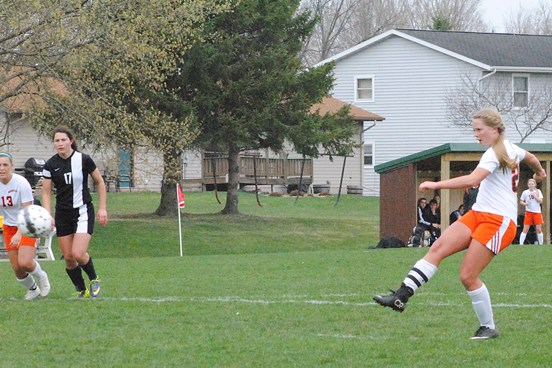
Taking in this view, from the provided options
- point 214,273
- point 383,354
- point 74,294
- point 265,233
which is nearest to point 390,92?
point 265,233

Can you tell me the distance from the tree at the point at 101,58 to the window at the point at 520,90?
23406 millimetres

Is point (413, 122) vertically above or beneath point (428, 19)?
beneath

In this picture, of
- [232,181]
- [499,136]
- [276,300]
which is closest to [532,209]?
[232,181]

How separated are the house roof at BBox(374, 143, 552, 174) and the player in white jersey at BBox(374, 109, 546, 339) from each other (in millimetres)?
18318

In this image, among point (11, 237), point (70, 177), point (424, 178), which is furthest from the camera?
point (424, 178)

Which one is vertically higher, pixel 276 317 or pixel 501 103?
pixel 501 103

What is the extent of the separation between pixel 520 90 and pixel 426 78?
4507 millimetres

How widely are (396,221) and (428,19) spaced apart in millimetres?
48257

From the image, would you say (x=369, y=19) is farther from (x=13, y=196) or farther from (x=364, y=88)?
(x=13, y=196)

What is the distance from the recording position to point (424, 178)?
31.0 metres

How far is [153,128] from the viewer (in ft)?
100

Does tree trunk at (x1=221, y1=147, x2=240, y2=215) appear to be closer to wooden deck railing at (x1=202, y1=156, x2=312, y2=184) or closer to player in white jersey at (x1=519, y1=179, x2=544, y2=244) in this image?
wooden deck railing at (x1=202, y1=156, x2=312, y2=184)

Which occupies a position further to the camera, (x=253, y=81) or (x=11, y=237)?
(x=253, y=81)

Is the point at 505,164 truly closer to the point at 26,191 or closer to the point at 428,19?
the point at 26,191
